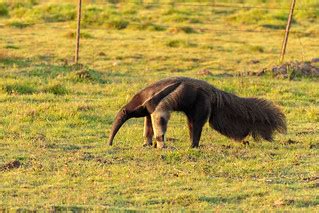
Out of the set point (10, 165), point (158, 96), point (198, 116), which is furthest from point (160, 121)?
point (10, 165)

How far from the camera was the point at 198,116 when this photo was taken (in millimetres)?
8695

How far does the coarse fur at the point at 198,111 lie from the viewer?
855cm

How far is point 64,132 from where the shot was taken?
9.66m

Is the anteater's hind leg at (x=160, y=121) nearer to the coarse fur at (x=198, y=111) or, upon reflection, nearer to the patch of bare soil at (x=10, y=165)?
the coarse fur at (x=198, y=111)

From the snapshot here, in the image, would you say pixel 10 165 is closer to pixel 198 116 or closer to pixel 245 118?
pixel 198 116

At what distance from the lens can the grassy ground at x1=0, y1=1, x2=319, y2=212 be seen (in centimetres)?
661

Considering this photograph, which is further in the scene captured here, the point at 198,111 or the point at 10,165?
the point at 198,111

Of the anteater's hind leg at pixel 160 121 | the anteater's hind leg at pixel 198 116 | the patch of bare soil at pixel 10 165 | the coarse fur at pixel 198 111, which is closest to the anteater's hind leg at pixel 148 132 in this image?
the coarse fur at pixel 198 111

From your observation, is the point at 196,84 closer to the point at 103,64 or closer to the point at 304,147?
the point at 304,147

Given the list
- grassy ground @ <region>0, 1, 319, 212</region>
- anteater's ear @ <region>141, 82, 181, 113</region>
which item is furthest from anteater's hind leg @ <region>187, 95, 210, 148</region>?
anteater's ear @ <region>141, 82, 181, 113</region>

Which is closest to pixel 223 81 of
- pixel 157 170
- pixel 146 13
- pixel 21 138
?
pixel 21 138

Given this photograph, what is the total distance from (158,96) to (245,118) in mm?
1171

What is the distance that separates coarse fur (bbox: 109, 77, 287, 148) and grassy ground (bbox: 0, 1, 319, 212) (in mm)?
216

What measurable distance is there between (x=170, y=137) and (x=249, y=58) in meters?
9.27
